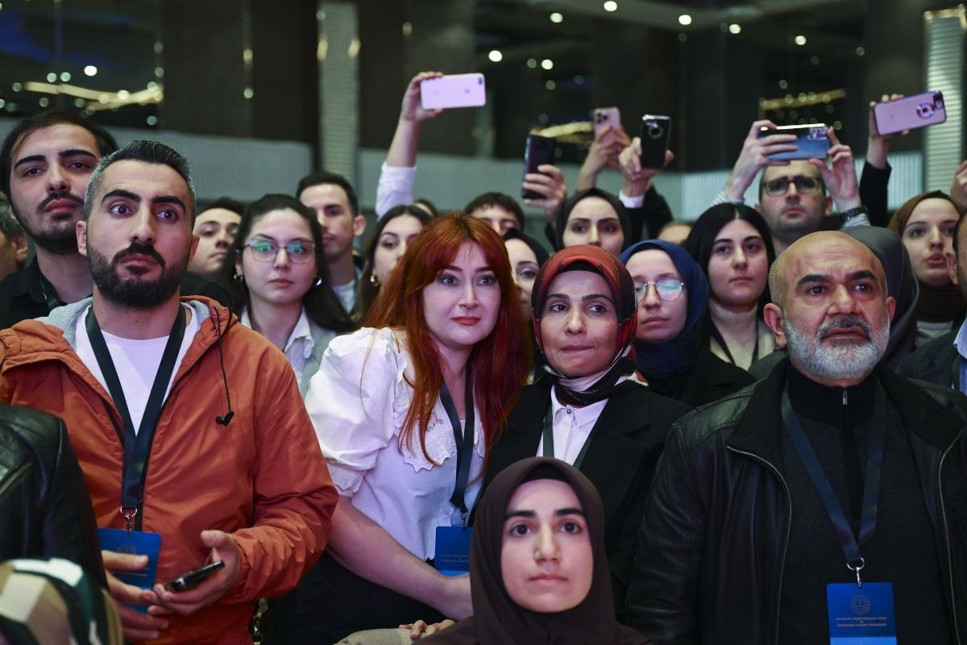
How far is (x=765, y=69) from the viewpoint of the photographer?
1188 cm

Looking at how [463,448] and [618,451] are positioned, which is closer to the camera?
[618,451]

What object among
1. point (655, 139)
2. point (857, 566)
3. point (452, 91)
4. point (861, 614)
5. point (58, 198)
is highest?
point (452, 91)

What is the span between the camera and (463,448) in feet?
9.66

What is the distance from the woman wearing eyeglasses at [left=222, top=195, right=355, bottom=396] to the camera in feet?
12.6

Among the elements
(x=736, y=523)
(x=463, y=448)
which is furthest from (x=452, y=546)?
(x=736, y=523)

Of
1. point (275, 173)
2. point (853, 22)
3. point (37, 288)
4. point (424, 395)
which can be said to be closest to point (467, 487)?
point (424, 395)

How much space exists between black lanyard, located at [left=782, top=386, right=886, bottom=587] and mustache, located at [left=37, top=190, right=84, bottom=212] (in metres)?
2.17

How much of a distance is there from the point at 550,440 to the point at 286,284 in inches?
54.4

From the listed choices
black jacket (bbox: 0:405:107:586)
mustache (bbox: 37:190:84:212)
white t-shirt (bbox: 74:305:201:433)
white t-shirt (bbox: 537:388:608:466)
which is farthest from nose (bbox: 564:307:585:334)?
mustache (bbox: 37:190:84:212)

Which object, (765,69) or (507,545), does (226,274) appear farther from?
(765,69)

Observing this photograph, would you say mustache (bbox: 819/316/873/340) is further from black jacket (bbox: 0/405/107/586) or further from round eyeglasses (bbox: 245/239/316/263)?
round eyeglasses (bbox: 245/239/316/263)

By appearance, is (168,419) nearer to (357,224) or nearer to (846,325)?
(846,325)

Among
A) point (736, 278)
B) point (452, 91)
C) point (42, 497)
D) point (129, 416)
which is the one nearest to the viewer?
point (42, 497)

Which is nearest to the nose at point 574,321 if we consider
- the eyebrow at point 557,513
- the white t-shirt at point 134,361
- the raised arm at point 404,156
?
the eyebrow at point 557,513
